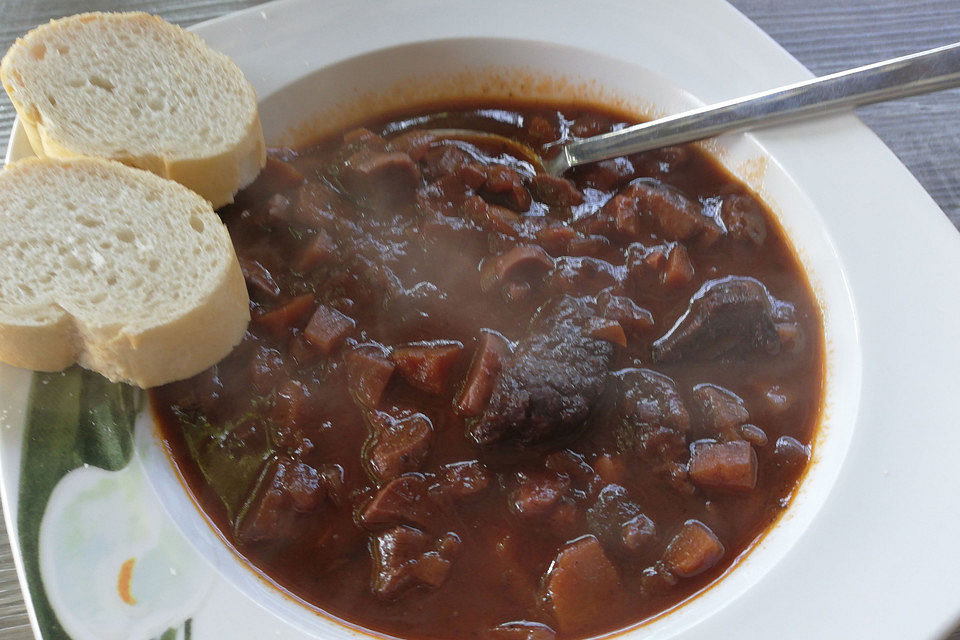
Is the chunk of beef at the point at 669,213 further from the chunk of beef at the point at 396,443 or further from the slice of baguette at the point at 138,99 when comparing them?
the slice of baguette at the point at 138,99

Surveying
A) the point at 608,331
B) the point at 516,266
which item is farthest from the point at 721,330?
the point at 516,266

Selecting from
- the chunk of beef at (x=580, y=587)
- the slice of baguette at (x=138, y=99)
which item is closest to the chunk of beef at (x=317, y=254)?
the slice of baguette at (x=138, y=99)

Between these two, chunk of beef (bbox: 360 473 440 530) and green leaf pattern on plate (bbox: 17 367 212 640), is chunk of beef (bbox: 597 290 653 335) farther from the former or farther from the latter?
green leaf pattern on plate (bbox: 17 367 212 640)

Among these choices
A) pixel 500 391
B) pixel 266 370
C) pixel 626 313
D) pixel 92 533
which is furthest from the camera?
pixel 626 313

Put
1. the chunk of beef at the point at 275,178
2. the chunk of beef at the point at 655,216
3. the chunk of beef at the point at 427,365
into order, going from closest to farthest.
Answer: the chunk of beef at the point at 427,365 < the chunk of beef at the point at 655,216 < the chunk of beef at the point at 275,178

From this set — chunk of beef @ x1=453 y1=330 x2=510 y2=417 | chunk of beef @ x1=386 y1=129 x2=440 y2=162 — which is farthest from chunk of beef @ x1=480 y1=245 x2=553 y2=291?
chunk of beef @ x1=386 y1=129 x2=440 y2=162

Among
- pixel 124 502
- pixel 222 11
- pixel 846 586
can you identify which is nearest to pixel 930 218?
pixel 846 586

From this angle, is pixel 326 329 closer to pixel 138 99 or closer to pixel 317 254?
pixel 317 254
